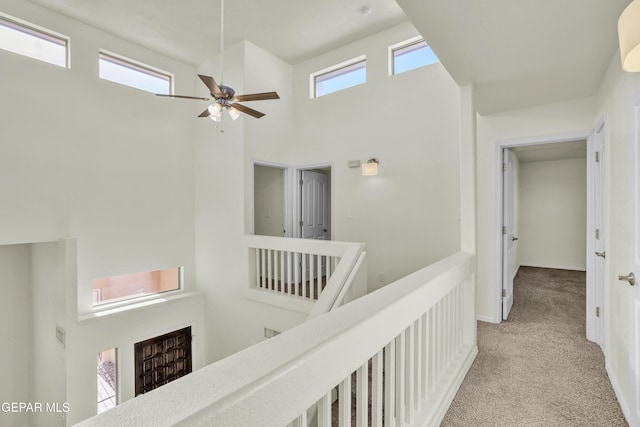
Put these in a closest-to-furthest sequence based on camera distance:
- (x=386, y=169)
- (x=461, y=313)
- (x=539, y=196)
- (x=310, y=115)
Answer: (x=461, y=313) < (x=386, y=169) < (x=310, y=115) < (x=539, y=196)

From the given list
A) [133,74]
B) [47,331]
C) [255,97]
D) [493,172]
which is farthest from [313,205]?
[47,331]

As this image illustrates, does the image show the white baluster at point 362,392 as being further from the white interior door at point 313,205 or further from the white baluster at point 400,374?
the white interior door at point 313,205

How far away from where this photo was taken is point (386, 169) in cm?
440

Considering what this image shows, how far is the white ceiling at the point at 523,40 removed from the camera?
1.71m

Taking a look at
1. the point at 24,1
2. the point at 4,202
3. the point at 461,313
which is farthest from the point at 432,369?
the point at 24,1

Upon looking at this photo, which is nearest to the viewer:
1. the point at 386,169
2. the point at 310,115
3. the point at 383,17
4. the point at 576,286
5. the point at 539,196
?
the point at 383,17

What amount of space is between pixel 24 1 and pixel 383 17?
448 cm

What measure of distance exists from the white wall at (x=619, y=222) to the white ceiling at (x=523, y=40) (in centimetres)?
24

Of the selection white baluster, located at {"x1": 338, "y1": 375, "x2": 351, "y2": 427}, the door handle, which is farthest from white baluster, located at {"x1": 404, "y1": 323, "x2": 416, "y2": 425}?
the door handle

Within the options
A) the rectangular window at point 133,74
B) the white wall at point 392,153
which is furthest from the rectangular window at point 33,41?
the white wall at point 392,153

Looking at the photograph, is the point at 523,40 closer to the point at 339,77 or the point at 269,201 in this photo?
the point at 339,77

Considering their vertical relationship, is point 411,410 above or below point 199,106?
below

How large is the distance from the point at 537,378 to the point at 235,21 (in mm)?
5092

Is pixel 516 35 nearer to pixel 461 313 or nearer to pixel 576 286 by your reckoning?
pixel 461 313
